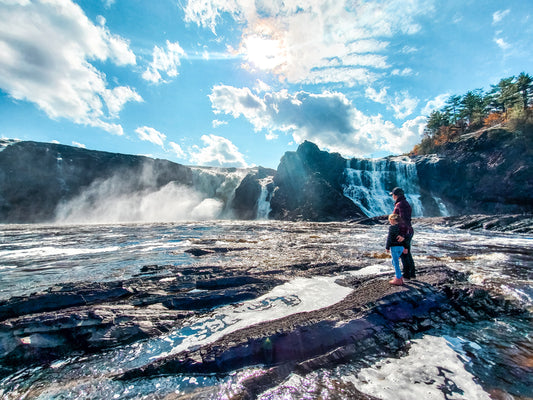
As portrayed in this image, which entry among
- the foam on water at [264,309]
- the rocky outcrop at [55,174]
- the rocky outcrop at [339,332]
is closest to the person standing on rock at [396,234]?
the rocky outcrop at [339,332]

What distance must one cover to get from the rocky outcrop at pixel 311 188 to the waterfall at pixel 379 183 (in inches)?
106

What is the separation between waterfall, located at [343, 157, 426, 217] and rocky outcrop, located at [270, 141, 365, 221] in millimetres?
2691

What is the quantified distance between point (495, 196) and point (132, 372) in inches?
2307

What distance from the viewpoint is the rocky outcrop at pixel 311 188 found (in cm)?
5253

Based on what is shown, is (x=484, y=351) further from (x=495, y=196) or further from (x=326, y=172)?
(x=326, y=172)

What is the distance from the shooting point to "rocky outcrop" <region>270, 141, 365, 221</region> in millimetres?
52531

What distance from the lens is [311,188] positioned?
58469mm

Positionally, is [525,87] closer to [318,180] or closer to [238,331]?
[318,180]

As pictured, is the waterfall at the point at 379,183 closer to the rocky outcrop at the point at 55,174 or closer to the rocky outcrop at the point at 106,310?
the rocky outcrop at the point at 106,310

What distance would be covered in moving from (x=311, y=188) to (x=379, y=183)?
50.1 feet

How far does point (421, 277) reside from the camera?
20.7 ft

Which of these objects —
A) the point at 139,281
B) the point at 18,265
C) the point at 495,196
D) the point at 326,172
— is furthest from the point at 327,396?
the point at 326,172

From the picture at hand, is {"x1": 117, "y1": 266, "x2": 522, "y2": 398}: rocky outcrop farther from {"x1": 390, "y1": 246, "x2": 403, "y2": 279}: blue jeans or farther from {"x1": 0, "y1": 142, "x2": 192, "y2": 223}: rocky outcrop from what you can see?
{"x1": 0, "y1": 142, "x2": 192, "y2": 223}: rocky outcrop

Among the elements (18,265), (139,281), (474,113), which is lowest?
(18,265)
